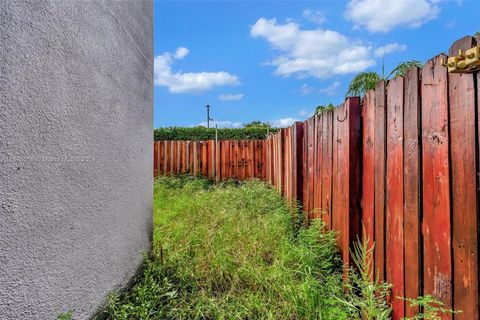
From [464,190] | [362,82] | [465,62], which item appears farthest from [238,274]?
[362,82]

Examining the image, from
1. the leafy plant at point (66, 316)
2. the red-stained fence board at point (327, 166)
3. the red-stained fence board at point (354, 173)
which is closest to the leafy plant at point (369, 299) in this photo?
the red-stained fence board at point (354, 173)

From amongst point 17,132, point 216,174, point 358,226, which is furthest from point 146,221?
point 216,174

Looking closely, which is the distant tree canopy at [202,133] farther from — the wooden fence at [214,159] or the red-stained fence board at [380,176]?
the red-stained fence board at [380,176]

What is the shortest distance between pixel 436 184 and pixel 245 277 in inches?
66.5

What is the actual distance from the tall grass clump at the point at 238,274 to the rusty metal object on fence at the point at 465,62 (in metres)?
1.38

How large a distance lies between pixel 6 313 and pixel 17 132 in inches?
30.3

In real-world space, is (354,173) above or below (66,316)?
above

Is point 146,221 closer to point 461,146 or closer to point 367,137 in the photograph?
point 367,137

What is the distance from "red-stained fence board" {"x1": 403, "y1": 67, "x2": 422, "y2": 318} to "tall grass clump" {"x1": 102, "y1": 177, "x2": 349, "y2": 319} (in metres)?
0.45

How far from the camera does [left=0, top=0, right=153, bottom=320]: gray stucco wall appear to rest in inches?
47.7

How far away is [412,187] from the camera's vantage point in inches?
56.6

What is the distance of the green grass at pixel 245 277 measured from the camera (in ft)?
6.38

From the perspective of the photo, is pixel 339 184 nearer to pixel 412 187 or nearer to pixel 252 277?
pixel 412 187

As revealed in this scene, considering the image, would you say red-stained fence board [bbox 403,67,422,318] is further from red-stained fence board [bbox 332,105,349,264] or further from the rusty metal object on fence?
red-stained fence board [bbox 332,105,349,264]
